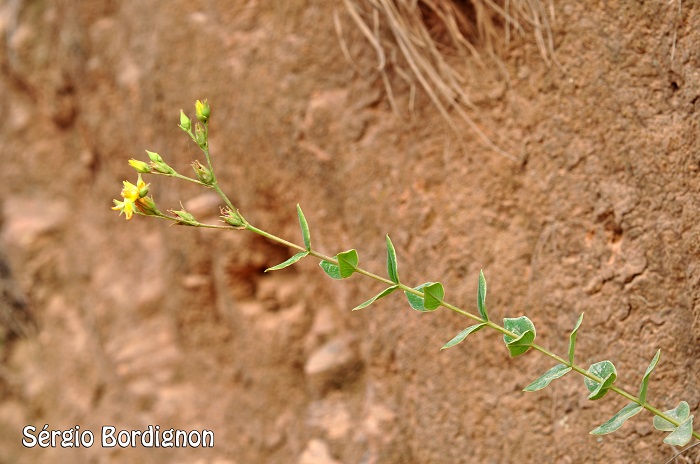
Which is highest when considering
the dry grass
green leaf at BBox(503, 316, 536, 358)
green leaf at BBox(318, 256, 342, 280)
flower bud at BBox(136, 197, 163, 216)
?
the dry grass

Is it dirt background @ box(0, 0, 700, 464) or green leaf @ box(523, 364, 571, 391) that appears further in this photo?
dirt background @ box(0, 0, 700, 464)

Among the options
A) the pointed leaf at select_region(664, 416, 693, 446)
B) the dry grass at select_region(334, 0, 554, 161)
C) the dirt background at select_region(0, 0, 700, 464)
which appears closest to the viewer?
the pointed leaf at select_region(664, 416, 693, 446)

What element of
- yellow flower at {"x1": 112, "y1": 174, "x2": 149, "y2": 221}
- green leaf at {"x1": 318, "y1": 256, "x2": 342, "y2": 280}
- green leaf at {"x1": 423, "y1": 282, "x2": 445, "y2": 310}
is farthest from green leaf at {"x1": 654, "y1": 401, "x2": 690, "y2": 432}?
yellow flower at {"x1": 112, "y1": 174, "x2": 149, "y2": 221}

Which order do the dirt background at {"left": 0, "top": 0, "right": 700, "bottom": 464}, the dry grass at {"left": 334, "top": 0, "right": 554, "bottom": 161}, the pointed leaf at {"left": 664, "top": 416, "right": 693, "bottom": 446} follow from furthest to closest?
the dry grass at {"left": 334, "top": 0, "right": 554, "bottom": 161} < the dirt background at {"left": 0, "top": 0, "right": 700, "bottom": 464} < the pointed leaf at {"left": 664, "top": 416, "right": 693, "bottom": 446}

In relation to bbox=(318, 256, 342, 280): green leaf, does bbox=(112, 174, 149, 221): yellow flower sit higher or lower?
higher

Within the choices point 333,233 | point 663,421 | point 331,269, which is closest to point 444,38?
point 333,233

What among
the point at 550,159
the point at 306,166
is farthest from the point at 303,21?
the point at 550,159

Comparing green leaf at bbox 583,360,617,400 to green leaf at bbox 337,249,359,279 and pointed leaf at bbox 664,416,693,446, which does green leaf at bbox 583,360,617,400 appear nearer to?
pointed leaf at bbox 664,416,693,446

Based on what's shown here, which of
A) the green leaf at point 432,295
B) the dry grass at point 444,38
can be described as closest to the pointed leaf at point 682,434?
the green leaf at point 432,295
